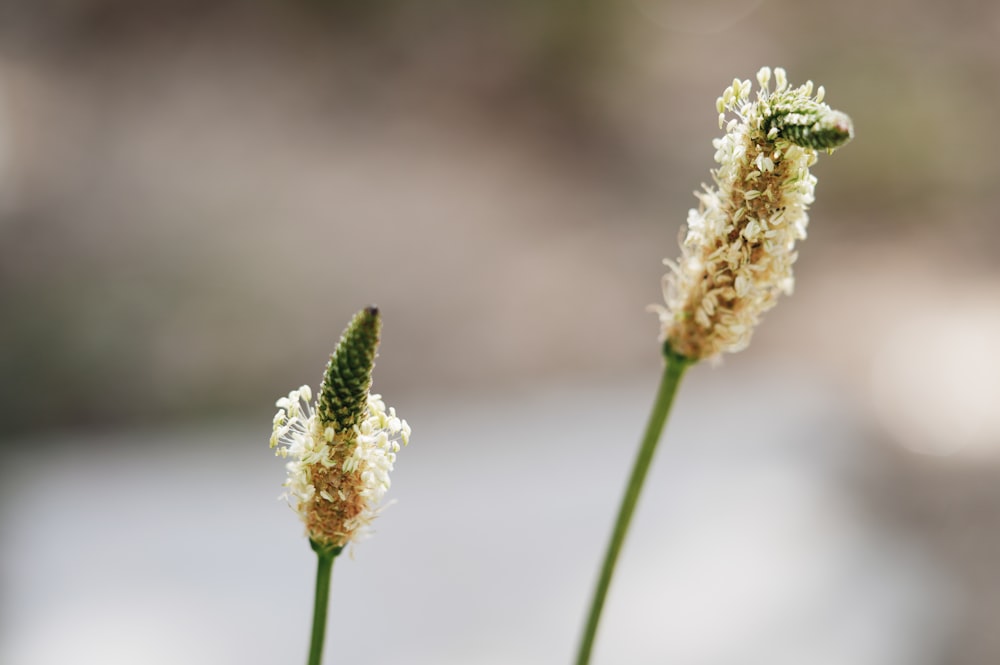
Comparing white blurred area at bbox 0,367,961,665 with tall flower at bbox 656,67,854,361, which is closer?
tall flower at bbox 656,67,854,361

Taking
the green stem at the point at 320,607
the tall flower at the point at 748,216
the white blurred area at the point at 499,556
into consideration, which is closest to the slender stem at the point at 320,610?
the green stem at the point at 320,607

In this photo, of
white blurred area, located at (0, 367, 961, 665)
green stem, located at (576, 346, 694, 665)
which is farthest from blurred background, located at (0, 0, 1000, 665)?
green stem, located at (576, 346, 694, 665)

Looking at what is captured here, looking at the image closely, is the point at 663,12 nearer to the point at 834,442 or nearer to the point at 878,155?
the point at 878,155

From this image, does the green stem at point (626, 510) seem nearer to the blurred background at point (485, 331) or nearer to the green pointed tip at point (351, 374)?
the green pointed tip at point (351, 374)

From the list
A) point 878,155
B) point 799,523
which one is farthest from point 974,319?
point 799,523

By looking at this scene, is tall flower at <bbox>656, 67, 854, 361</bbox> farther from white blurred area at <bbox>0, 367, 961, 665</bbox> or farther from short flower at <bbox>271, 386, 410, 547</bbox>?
white blurred area at <bbox>0, 367, 961, 665</bbox>

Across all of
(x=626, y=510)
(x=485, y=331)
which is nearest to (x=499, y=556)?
(x=626, y=510)
